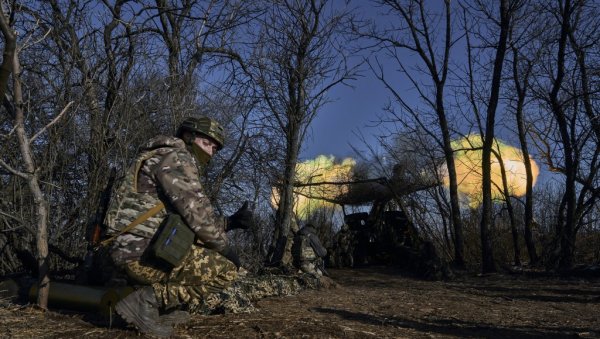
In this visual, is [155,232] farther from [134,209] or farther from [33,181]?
[33,181]

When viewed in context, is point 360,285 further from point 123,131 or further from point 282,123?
point 123,131

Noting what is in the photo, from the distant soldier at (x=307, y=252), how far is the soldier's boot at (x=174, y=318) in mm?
4142

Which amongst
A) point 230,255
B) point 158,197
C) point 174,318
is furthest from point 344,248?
point 158,197

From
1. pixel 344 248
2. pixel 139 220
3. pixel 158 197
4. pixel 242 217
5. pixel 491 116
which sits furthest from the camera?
pixel 344 248

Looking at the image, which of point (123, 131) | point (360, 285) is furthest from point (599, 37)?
point (123, 131)

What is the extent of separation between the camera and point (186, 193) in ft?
13.5

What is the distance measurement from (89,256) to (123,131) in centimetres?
172

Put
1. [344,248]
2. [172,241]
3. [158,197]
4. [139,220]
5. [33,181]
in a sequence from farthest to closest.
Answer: [344,248]
[33,181]
[158,197]
[139,220]
[172,241]

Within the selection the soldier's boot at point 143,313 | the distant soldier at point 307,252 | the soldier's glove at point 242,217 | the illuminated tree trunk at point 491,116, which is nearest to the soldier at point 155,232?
the soldier's boot at point 143,313

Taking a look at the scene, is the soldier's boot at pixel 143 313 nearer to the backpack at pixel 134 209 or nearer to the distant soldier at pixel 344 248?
the backpack at pixel 134 209

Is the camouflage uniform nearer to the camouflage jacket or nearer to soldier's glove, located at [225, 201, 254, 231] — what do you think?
the camouflage jacket

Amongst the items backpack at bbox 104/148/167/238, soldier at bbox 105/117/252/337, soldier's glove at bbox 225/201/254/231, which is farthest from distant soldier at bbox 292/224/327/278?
backpack at bbox 104/148/167/238

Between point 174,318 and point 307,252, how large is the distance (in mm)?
4418

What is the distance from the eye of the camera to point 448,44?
13312 mm
